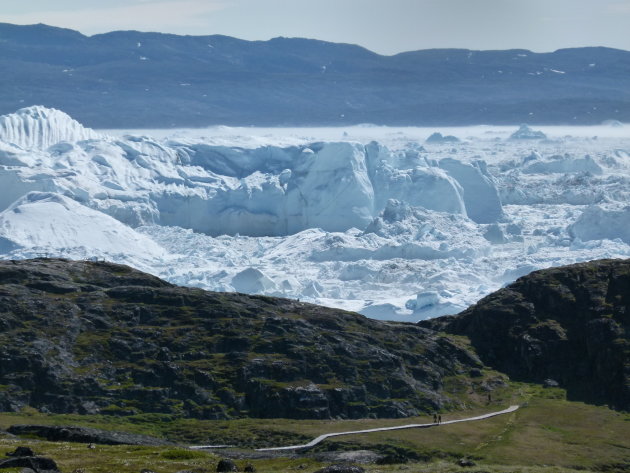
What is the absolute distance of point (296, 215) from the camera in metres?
172

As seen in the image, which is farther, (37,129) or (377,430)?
(37,129)

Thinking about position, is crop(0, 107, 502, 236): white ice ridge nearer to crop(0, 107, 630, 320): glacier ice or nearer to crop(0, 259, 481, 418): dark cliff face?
crop(0, 107, 630, 320): glacier ice

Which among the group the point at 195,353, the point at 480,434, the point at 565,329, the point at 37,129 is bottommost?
the point at 480,434

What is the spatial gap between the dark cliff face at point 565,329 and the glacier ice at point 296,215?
42.6 meters

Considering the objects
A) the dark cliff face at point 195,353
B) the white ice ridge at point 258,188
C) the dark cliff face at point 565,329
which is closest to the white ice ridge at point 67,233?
the white ice ridge at point 258,188

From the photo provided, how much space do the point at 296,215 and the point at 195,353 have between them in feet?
329

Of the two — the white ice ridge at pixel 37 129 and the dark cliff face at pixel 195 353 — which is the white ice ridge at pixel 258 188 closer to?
the white ice ridge at pixel 37 129

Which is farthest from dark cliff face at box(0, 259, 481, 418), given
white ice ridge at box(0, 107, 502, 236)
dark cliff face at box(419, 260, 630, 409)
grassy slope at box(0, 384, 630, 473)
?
white ice ridge at box(0, 107, 502, 236)

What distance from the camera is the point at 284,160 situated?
19012cm

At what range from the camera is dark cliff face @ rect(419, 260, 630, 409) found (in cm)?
7469

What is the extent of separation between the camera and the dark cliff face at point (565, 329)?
74694 mm

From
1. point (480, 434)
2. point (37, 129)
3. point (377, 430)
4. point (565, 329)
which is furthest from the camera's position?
point (37, 129)

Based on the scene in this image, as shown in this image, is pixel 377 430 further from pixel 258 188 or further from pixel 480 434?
pixel 258 188

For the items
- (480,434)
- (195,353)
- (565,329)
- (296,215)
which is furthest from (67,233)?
(480,434)
